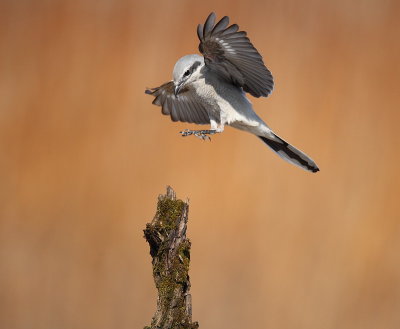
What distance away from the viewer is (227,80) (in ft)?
7.84

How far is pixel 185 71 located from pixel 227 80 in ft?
0.84

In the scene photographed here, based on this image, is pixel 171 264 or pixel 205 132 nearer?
pixel 171 264

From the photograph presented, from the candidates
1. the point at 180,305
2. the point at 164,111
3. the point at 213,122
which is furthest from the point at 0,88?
the point at 180,305

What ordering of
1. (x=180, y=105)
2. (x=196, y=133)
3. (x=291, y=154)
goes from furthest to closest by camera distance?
(x=180, y=105), (x=291, y=154), (x=196, y=133)

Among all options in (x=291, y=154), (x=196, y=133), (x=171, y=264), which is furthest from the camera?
(x=291, y=154)

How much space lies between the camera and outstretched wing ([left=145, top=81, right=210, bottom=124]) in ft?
8.65

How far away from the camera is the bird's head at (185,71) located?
7.20ft

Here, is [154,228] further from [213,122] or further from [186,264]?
[213,122]

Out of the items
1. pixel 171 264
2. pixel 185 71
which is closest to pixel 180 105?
pixel 185 71

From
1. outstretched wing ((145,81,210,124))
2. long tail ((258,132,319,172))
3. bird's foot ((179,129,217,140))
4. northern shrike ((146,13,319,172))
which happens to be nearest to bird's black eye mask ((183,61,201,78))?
northern shrike ((146,13,319,172))

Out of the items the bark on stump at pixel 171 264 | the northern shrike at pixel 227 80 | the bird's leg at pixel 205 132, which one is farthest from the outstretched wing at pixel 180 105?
the bark on stump at pixel 171 264

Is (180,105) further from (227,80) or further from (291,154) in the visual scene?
(291,154)

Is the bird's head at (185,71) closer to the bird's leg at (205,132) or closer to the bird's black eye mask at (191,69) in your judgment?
the bird's black eye mask at (191,69)

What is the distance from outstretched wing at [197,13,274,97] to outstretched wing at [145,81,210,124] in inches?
11.2
